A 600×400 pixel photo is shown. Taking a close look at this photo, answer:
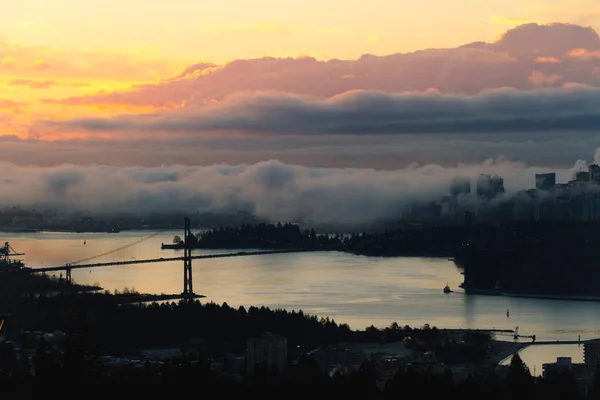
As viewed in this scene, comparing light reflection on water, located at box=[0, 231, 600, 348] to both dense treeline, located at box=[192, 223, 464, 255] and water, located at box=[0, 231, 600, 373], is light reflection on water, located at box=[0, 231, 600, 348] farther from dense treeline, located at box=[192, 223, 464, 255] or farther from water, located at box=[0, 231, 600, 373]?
dense treeline, located at box=[192, 223, 464, 255]

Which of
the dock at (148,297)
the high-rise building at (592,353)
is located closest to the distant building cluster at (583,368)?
the high-rise building at (592,353)

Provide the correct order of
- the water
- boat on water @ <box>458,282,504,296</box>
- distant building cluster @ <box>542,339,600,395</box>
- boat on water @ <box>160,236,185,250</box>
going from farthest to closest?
boat on water @ <box>160,236,185,250</box>
boat on water @ <box>458,282,504,296</box>
the water
distant building cluster @ <box>542,339,600,395</box>

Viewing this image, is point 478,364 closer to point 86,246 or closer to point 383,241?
point 383,241

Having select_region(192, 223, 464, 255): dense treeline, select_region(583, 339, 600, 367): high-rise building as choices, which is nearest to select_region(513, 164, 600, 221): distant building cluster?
select_region(192, 223, 464, 255): dense treeline

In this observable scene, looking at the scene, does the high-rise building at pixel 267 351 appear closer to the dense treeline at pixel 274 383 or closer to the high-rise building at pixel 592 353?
the dense treeline at pixel 274 383

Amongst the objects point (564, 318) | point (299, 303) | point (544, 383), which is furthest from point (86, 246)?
point (544, 383)
